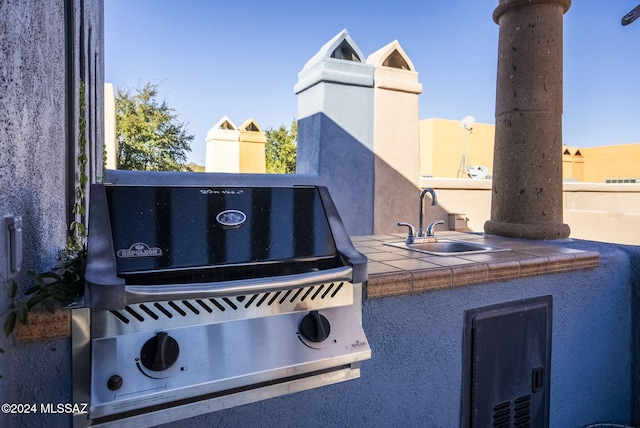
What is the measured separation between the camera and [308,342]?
1.26 metres

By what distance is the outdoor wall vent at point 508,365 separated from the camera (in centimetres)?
184

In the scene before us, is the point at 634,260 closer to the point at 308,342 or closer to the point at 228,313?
the point at 308,342

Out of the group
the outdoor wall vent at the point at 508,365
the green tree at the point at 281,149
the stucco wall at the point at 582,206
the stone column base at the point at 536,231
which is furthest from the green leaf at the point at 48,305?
the green tree at the point at 281,149

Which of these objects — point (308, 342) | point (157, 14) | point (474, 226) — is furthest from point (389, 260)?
point (157, 14)

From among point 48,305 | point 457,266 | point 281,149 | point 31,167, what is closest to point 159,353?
point 48,305

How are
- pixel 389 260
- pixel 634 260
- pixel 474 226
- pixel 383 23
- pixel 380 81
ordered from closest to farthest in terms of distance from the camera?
pixel 389 260
pixel 634 260
pixel 380 81
pixel 474 226
pixel 383 23

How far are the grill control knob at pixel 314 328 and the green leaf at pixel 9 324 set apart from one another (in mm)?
762

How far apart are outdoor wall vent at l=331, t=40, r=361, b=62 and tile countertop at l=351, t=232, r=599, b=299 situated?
4.51 m

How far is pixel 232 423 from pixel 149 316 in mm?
565

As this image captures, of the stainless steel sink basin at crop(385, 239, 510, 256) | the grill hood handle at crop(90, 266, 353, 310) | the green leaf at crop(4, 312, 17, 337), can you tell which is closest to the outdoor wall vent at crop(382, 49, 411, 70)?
the stainless steel sink basin at crop(385, 239, 510, 256)

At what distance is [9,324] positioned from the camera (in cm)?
95

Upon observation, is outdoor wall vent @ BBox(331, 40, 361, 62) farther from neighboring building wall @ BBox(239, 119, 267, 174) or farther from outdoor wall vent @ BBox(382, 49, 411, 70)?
neighboring building wall @ BBox(239, 119, 267, 174)

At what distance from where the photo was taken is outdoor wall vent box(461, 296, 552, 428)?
184 cm

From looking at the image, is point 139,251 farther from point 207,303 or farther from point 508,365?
point 508,365
